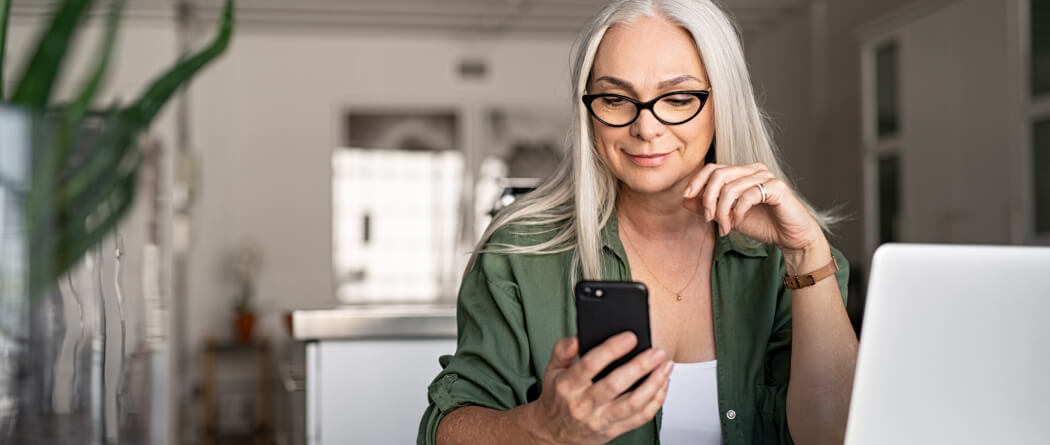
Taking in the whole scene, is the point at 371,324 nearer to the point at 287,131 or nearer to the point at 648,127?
the point at 648,127

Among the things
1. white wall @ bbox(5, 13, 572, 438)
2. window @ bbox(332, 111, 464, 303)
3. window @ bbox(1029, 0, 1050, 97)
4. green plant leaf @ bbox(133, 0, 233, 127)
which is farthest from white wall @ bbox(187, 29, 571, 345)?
green plant leaf @ bbox(133, 0, 233, 127)

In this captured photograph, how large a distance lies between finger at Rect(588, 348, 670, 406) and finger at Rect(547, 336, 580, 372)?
63 mm

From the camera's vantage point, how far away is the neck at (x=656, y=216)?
57.8 inches

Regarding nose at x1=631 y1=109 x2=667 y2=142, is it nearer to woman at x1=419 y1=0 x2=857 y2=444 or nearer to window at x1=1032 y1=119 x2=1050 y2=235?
woman at x1=419 y1=0 x2=857 y2=444

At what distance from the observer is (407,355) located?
2084mm

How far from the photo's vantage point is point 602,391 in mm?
906

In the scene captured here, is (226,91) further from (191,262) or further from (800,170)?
(800,170)

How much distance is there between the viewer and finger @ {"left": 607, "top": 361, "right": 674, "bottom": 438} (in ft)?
2.95

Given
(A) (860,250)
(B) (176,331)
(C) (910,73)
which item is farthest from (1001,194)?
(B) (176,331)

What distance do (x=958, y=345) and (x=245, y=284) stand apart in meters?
6.93

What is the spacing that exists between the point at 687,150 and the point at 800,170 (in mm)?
6364

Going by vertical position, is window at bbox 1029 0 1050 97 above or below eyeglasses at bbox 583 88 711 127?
above

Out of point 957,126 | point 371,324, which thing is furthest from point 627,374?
point 957,126

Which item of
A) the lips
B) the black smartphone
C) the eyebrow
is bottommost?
the black smartphone
